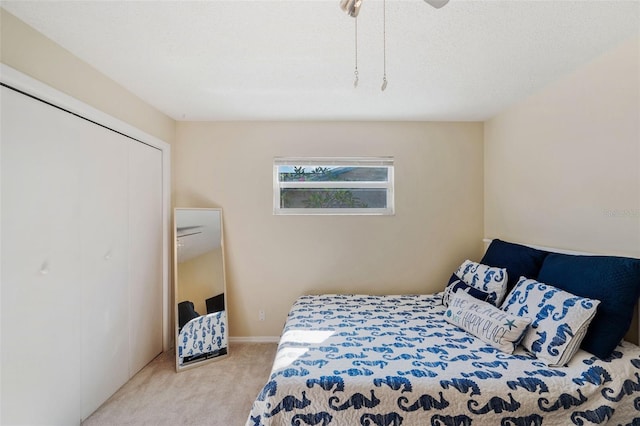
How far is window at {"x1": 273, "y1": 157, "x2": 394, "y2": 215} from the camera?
10.1 ft

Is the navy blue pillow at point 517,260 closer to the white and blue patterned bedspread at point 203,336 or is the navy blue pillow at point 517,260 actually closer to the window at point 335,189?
the window at point 335,189

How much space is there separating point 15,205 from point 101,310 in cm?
91

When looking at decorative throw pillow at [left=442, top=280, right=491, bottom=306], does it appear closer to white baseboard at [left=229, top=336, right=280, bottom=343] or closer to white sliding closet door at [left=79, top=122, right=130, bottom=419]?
Result: white baseboard at [left=229, top=336, right=280, bottom=343]

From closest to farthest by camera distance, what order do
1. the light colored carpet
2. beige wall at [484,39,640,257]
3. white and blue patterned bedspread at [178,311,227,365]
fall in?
beige wall at [484,39,640,257] → the light colored carpet → white and blue patterned bedspread at [178,311,227,365]

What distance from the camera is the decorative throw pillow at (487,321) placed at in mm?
1676

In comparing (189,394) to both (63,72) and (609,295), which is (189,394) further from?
(609,295)

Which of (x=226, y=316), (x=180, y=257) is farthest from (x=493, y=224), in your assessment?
(x=180, y=257)

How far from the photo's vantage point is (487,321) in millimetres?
1821

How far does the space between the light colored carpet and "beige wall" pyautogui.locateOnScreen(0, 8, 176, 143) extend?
2048 millimetres

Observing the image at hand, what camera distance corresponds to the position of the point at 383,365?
156cm

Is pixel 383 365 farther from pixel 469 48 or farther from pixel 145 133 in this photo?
pixel 145 133

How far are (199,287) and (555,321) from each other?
266 cm

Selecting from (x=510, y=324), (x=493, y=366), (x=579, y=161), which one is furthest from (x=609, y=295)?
(x=579, y=161)

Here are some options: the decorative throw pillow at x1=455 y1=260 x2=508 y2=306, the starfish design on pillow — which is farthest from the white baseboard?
the starfish design on pillow
